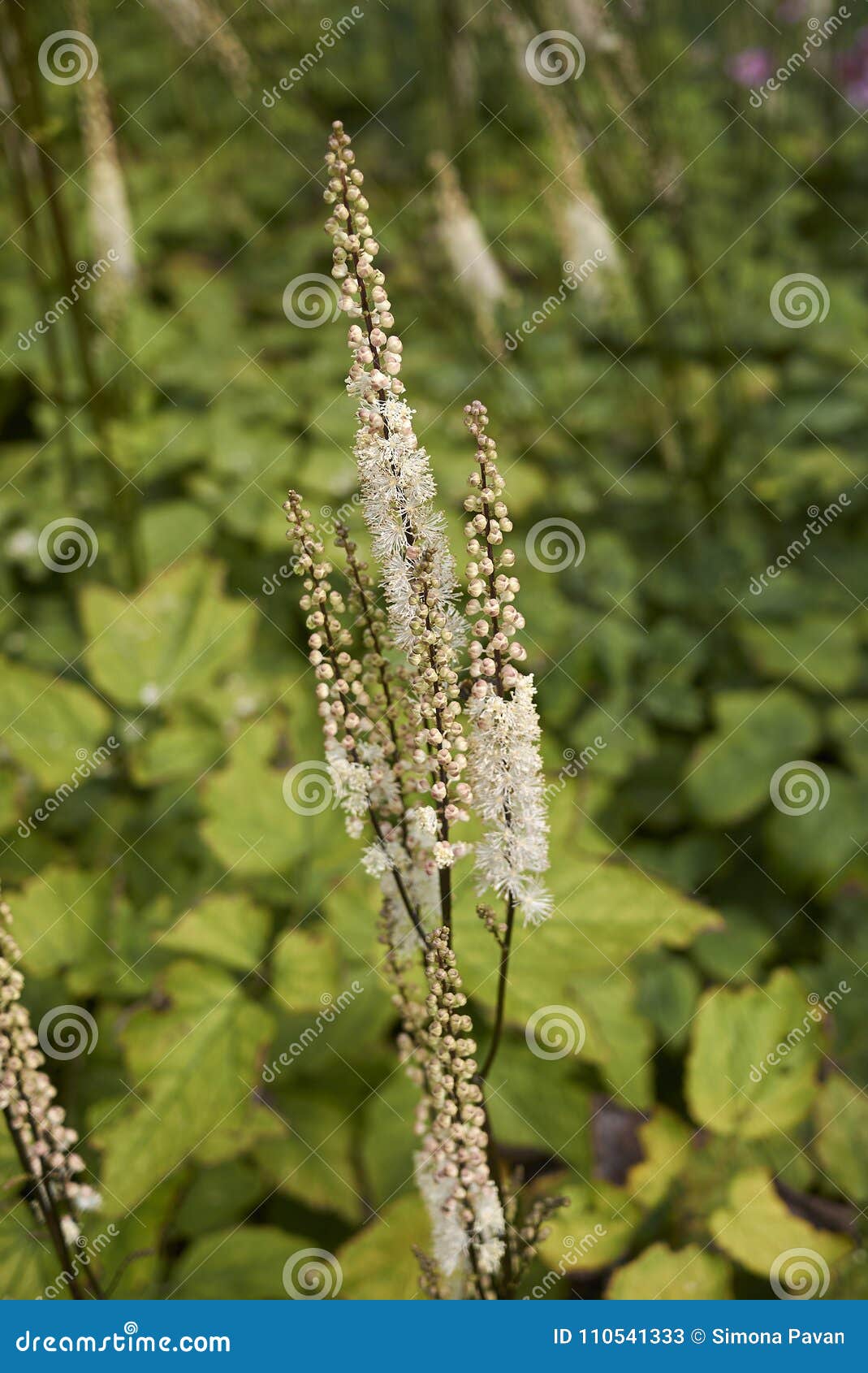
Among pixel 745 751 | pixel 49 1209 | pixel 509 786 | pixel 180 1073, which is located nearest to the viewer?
pixel 509 786

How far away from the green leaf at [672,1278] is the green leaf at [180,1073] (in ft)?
2.46

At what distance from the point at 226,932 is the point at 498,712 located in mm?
1099

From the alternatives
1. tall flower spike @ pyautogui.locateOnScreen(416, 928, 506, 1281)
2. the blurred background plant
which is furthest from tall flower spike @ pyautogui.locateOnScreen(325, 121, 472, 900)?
the blurred background plant

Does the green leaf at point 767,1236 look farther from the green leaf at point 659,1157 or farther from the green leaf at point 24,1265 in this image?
the green leaf at point 24,1265

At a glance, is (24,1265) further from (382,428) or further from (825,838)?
(825,838)

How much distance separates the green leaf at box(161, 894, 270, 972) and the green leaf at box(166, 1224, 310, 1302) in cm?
52

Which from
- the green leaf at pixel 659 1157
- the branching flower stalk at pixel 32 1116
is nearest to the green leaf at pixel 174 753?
the branching flower stalk at pixel 32 1116

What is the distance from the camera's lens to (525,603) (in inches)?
126

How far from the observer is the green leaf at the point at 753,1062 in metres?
2.09

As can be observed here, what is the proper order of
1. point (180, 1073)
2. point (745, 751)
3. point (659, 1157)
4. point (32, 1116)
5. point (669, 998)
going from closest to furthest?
point (32, 1116) → point (180, 1073) → point (659, 1157) → point (669, 998) → point (745, 751)

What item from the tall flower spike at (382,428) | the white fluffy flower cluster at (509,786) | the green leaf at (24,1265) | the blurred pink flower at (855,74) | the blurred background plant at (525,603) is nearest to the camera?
the tall flower spike at (382,428)

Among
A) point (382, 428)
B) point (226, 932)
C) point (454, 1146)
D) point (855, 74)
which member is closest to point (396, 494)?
point (382, 428)

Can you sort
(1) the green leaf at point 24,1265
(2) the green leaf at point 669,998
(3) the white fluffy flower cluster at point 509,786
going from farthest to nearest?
(2) the green leaf at point 669,998
(1) the green leaf at point 24,1265
(3) the white fluffy flower cluster at point 509,786

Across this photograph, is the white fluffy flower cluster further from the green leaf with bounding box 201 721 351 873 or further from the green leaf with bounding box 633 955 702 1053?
the green leaf with bounding box 633 955 702 1053
